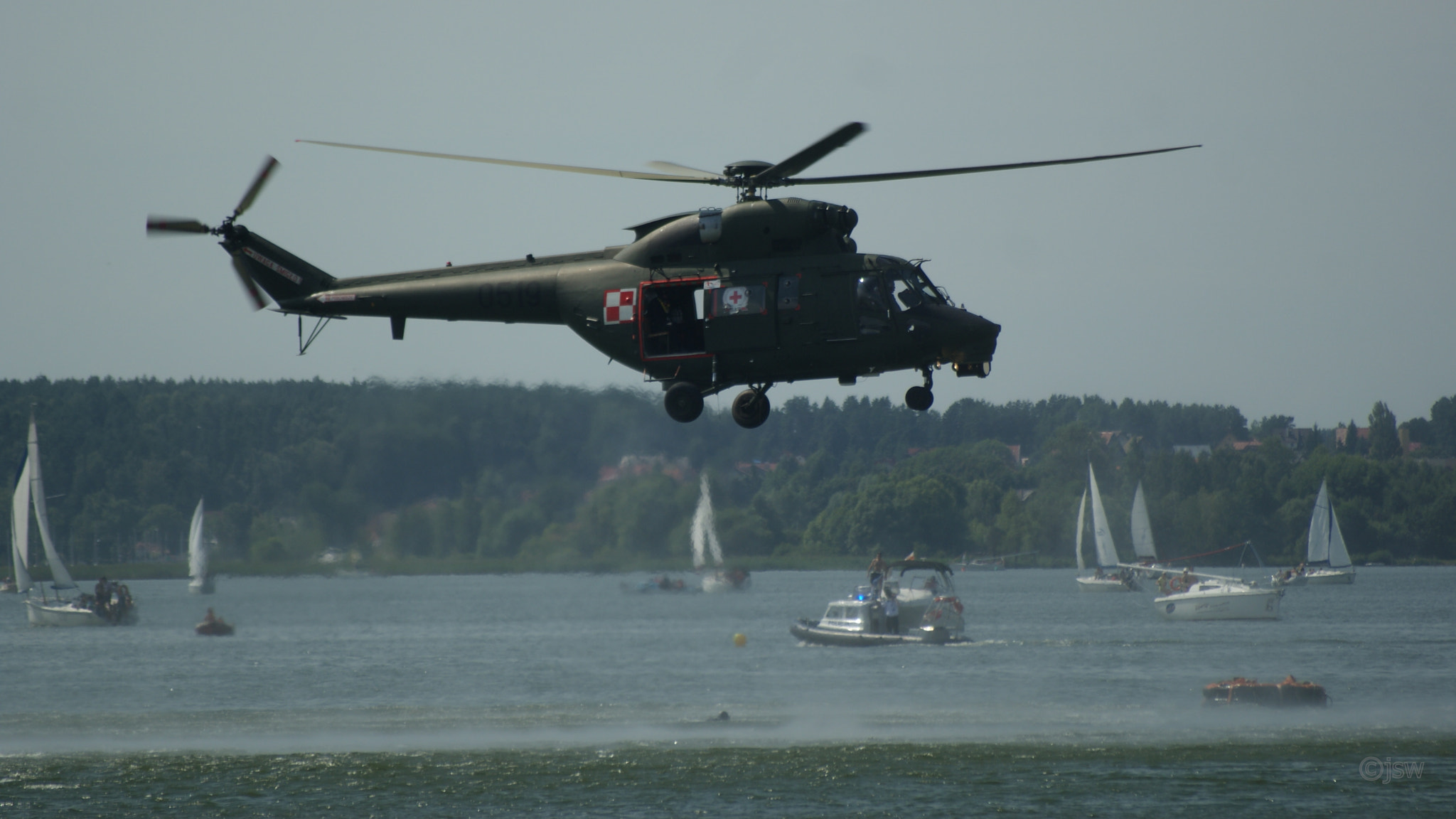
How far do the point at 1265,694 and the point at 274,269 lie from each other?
6099 centimetres

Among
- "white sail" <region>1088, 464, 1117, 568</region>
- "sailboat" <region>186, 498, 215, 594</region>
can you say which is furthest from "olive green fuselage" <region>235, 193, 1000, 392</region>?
"white sail" <region>1088, 464, 1117, 568</region>

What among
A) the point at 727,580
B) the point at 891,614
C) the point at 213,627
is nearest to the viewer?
the point at 891,614

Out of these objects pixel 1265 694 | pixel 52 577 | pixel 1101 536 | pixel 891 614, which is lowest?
pixel 1265 694

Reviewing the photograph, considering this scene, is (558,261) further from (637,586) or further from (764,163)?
(637,586)

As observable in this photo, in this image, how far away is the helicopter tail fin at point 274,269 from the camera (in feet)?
84.2

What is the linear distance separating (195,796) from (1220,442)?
165m

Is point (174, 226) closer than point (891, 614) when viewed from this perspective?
Yes

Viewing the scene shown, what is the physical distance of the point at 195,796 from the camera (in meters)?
54.2

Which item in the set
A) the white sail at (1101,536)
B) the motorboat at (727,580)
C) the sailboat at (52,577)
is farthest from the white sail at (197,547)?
the white sail at (1101,536)

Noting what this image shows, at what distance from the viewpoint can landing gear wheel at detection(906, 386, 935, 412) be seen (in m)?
21.0

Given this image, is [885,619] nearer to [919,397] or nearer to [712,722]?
[712,722]

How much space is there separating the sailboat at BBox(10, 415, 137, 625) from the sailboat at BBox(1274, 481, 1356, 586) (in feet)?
370

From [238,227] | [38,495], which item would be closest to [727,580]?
[38,495]

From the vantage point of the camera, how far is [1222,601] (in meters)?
111
